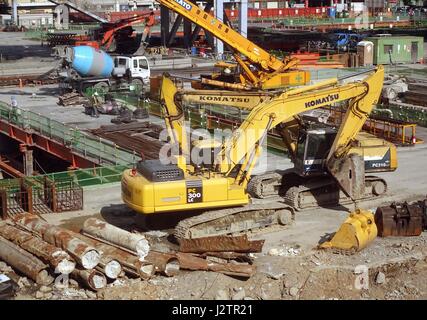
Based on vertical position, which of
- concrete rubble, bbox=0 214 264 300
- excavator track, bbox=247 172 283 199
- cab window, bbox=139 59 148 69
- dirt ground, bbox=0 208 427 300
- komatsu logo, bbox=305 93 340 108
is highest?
cab window, bbox=139 59 148 69

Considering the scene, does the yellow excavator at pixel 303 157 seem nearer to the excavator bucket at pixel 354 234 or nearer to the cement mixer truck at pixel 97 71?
the excavator bucket at pixel 354 234

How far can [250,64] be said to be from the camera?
39094mm

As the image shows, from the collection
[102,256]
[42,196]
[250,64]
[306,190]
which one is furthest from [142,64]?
[102,256]

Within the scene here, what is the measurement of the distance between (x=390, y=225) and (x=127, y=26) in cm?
4625

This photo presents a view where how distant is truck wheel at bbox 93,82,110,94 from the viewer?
38.7 m

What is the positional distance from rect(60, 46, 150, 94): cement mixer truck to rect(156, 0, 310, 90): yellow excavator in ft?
14.9

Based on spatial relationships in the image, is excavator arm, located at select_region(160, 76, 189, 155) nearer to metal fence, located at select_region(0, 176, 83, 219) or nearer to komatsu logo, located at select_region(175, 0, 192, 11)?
metal fence, located at select_region(0, 176, 83, 219)

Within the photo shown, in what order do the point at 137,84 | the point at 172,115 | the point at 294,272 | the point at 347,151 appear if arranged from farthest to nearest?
1. the point at 137,84
2. the point at 347,151
3. the point at 172,115
4. the point at 294,272

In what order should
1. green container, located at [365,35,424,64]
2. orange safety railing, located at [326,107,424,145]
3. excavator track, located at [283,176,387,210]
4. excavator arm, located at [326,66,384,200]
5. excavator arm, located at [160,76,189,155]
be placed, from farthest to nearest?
1. green container, located at [365,35,424,64]
2. orange safety railing, located at [326,107,424,145]
3. excavator track, located at [283,176,387,210]
4. excavator arm, located at [326,66,384,200]
5. excavator arm, located at [160,76,189,155]

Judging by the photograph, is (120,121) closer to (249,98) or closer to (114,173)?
(114,173)

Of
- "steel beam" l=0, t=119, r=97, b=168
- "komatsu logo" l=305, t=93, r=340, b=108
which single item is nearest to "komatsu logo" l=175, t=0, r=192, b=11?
"steel beam" l=0, t=119, r=97, b=168

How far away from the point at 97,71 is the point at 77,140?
1312 cm

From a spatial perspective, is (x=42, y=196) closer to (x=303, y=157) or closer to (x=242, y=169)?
(x=242, y=169)

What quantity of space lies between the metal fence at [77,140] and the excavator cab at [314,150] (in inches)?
272
